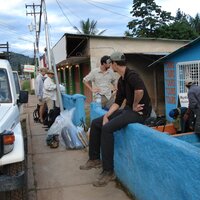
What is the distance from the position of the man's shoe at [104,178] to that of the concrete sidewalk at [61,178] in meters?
0.07

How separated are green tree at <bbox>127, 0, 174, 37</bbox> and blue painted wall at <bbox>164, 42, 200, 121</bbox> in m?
21.5

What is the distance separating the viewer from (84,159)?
673 cm

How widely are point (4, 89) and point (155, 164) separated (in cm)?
290

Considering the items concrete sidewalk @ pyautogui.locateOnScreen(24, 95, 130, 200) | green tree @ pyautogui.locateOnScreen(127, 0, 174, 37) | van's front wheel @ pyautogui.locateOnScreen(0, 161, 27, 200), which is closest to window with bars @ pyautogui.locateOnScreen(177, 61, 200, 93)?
concrete sidewalk @ pyautogui.locateOnScreen(24, 95, 130, 200)

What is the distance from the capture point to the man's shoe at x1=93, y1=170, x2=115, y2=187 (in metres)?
4.97

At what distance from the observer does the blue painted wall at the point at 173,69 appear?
11547mm

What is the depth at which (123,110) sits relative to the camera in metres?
4.93

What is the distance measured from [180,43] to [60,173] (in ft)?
39.9

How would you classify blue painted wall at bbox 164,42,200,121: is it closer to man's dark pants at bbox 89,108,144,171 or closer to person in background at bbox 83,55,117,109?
person in background at bbox 83,55,117,109

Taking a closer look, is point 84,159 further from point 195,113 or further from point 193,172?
point 193,172

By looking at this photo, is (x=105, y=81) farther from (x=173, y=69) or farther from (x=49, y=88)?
(x=173, y=69)

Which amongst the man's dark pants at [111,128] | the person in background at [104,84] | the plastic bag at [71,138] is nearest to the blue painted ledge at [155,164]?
the man's dark pants at [111,128]

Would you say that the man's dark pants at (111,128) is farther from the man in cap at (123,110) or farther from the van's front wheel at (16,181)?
the van's front wheel at (16,181)

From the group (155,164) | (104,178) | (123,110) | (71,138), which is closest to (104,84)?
(71,138)
